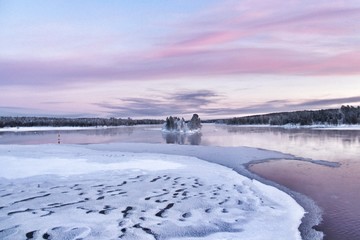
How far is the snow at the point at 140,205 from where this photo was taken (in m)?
8.86

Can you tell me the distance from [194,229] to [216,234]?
0.62 meters

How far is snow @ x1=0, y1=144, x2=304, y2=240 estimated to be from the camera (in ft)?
29.1

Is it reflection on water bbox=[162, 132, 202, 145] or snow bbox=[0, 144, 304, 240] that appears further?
reflection on water bbox=[162, 132, 202, 145]

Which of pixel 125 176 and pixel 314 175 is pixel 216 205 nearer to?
pixel 125 176

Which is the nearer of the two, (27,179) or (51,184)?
(51,184)

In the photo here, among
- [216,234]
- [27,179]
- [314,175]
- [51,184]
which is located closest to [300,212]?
[216,234]

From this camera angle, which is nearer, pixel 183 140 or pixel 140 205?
pixel 140 205

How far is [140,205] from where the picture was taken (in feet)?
37.1

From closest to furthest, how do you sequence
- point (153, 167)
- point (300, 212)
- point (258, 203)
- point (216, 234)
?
point (216, 234) → point (300, 212) → point (258, 203) → point (153, 167)

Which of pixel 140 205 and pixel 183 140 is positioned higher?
pixel 140 205

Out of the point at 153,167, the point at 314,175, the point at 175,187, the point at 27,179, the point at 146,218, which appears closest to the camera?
the point at 146,218

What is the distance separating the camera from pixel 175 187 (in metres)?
14.4

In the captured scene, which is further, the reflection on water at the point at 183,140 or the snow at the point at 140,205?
the reflection on water at the point at 183,140

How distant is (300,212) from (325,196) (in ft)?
9.29
